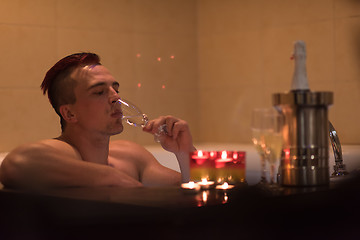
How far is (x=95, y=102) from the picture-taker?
1631 mm

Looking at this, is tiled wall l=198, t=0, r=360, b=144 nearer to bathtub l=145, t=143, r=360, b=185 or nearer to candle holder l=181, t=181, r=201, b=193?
bathtub l=145, t=143, r=360, b=185

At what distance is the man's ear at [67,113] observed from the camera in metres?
1.65

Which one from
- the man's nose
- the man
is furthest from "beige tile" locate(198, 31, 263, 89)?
the man's nose

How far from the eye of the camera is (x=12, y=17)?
265cm

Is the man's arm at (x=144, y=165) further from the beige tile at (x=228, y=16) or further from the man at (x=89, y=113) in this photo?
the beige tile at (x=228, y=16)

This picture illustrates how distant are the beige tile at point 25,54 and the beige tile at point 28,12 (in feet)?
0.09

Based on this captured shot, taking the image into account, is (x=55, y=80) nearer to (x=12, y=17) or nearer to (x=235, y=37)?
(x=12, y=17)

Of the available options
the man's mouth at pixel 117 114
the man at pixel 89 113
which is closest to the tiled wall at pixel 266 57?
the man at pixel 89 113

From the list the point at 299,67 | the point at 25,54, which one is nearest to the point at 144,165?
the point at 25,54

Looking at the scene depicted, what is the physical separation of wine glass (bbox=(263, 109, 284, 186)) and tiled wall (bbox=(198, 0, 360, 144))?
1.81 metres

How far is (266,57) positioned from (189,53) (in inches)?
18.2

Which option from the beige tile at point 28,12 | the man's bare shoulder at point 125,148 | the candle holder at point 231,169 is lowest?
the candle holder at point 231,169

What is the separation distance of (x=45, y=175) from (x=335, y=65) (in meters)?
1.95

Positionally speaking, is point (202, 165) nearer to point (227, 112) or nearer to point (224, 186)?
point (224, 186)
